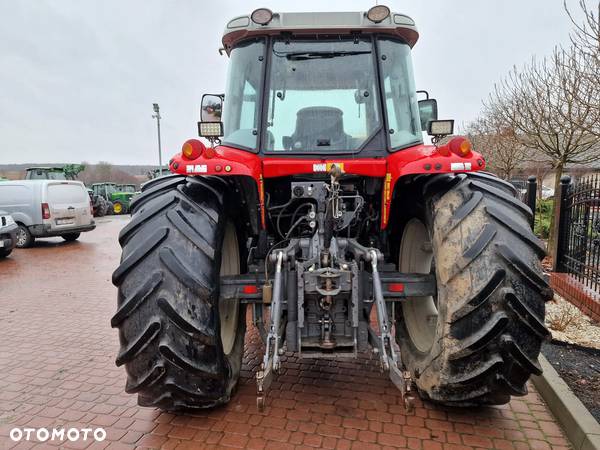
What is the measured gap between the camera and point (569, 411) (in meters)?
2.88

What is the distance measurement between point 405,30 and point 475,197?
61.4 inches

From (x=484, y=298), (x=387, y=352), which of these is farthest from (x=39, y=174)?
(x=484, y=298)

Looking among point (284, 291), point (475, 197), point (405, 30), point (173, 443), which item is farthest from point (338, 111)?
point (173, 443)

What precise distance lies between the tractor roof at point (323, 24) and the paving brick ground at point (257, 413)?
2815 millimetres

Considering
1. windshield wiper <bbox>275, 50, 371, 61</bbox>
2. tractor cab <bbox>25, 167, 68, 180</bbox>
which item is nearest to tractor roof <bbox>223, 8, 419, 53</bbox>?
windshield wiper <bbox>275, 50, 371, 61</bbox>

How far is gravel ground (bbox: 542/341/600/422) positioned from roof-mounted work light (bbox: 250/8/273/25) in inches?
143

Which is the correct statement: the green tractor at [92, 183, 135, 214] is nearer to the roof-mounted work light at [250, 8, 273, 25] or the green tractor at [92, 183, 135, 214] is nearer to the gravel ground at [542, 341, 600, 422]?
the roof-mounted work light at [250, 8, 273, 25]

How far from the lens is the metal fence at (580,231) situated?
5.24 m

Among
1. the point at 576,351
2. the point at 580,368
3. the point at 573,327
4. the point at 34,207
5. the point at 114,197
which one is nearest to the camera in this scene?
the point at 580,368

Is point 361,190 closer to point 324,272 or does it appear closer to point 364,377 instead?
point 324,272

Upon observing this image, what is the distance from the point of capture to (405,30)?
3350 millimetres

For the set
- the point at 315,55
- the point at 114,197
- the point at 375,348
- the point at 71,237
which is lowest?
the point at 71,237

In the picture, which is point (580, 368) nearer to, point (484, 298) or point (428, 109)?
point (484, 298)

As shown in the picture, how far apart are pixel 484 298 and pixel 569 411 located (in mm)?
1236
